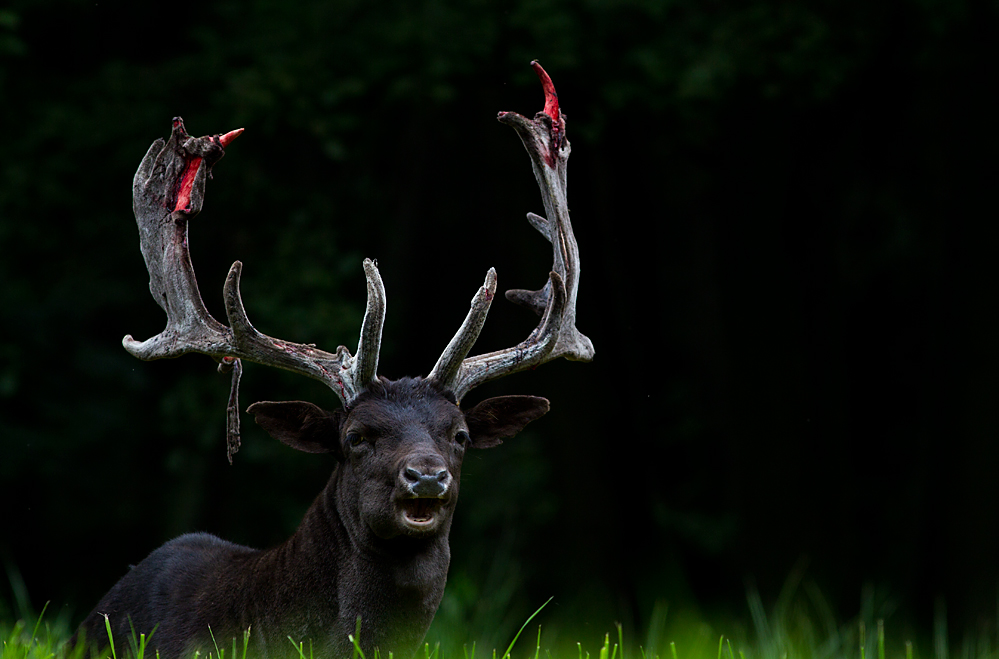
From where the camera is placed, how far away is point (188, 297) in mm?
4406

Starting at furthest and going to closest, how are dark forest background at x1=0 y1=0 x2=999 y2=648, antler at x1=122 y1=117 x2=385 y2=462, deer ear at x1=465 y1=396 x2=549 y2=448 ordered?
dark forest background at x1=0 y1=0 x2=999 y2=648 < deer ear at x1=465 y1=396 x2=549 y2=448 < antler at x1=122 y1=117 x2=385 y2=462

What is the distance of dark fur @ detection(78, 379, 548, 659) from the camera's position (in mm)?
3895

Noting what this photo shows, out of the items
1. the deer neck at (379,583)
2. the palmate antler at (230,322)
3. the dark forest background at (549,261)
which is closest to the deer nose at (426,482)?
the deer neck at (379,583)

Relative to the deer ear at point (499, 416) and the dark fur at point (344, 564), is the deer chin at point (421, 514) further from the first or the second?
the deer ear at point (499, 416)

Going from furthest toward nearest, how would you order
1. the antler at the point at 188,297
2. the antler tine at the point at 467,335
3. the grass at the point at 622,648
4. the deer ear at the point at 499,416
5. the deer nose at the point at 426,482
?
the deer ear at the point at 499,416, the antler at the point at 188,297, the antler tine at the point at 467,335, the grass at the point at 622,648, the deer nose at the point at 426,482

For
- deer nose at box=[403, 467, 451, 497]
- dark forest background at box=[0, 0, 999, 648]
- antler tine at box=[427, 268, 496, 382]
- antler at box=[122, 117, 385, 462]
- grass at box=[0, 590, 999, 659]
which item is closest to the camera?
deer nose at box=[403, 467, 451, 497]

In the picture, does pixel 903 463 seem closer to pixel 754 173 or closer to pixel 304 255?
pixel 754 173

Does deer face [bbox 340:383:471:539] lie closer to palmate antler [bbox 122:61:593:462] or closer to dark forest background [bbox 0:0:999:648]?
palmate antler [bbox 122:61:593:462]

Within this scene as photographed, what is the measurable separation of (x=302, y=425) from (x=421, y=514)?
673 mm

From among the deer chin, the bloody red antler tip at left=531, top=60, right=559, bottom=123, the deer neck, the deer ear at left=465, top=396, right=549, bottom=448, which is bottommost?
the deer neck

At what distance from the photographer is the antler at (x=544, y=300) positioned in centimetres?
424

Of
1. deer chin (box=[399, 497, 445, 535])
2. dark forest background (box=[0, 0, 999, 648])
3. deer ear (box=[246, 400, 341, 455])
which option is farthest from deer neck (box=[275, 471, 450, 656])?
dark forest background (box=[0, 0, 999, 648])

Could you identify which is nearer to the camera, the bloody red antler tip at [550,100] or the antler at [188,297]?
the antler at [188,297]

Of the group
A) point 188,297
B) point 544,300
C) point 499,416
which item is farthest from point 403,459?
point 544,300
